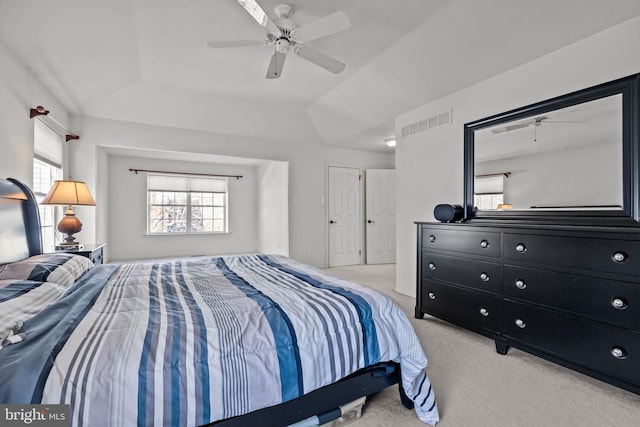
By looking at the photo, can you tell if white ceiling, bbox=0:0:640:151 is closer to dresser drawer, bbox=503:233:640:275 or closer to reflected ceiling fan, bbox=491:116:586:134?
reflected ceiling fan, bbox=491:116:586:134

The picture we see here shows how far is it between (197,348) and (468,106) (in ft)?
10.7

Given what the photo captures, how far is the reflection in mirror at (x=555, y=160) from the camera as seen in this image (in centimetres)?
206

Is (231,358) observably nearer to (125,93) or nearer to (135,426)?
(135,426)

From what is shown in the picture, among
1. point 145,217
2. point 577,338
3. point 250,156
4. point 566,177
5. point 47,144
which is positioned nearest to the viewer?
point 577,338

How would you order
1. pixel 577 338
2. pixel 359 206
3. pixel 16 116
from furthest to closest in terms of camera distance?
pixel 359 206
pixel 16 116
pixel 577 338

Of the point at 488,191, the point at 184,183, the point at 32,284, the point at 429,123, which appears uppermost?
the point at 429,123

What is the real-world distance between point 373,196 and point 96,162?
4.60 metres

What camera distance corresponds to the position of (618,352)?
1729 mm

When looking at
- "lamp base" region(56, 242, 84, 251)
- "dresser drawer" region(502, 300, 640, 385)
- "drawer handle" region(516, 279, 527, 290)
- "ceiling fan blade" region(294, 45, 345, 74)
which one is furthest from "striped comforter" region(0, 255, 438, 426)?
"ceiling fan blade" region(294, 45, 345, 74)

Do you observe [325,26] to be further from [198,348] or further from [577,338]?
[577,338]

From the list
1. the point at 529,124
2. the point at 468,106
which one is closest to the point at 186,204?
the point at 468,106

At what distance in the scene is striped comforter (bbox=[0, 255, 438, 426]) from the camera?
0.91m

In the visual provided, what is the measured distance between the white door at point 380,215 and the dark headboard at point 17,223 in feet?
16.0

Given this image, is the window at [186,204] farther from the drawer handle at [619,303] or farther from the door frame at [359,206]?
the drawer handle at [619,303]
